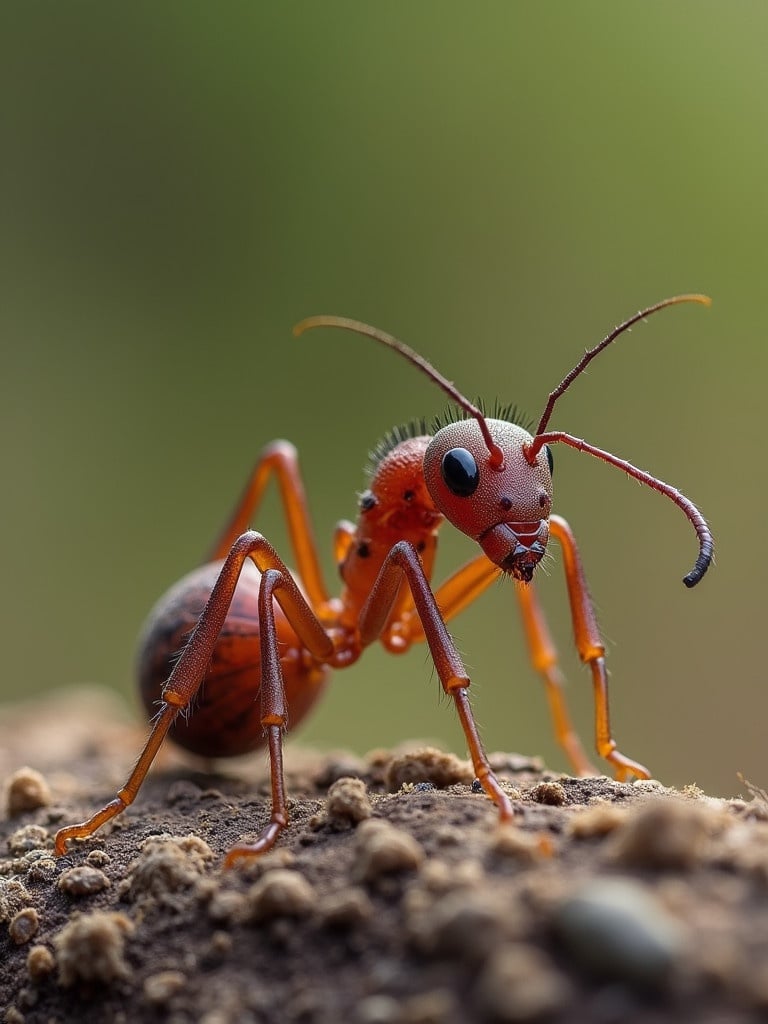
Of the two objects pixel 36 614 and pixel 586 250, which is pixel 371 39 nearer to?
pixel 586 250

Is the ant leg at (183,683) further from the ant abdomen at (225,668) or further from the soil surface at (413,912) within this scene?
the ant abdomen at (225,668)

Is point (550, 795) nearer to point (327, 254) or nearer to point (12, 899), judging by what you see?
point (12, 899)

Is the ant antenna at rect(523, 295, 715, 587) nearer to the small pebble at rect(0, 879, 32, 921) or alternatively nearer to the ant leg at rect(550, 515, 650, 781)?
the ant leg at rect(550, 515, 650, 781)

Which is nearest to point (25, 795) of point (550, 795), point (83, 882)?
point (83, 882)

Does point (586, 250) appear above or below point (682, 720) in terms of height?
above

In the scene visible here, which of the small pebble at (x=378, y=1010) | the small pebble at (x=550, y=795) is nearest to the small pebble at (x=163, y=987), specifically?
the small pebble at (x=378, y=1010)

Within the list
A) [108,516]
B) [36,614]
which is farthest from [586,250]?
[36,614]

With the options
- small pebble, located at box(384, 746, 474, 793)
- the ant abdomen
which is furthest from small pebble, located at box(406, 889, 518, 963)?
the ant abdomen
